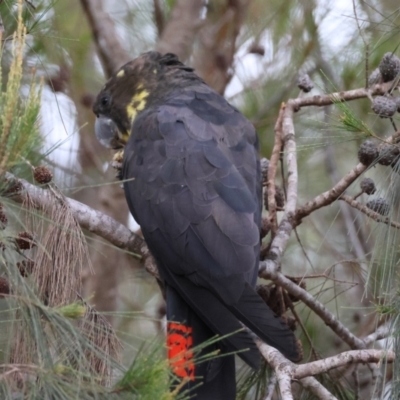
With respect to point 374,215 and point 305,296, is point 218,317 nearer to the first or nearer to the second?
point 305,296

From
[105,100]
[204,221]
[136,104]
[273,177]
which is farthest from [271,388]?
[105,100]

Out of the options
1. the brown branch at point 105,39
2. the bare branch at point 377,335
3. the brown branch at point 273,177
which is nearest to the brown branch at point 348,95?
the brown branch at point 273,177

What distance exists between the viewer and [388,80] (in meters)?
2.33

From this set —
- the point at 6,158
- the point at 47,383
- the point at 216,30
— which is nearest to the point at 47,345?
the point at 47,383

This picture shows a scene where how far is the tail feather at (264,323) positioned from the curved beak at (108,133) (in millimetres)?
1316

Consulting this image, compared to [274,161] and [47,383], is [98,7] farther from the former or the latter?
[47,383]

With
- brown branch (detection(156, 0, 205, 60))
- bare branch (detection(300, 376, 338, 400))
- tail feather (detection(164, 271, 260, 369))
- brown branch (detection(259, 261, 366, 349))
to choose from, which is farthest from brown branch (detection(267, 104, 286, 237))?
brown branch (detection(156, 0, 205, 60))

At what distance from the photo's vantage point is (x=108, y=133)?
10.6 ft

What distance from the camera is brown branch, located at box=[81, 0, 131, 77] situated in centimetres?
378

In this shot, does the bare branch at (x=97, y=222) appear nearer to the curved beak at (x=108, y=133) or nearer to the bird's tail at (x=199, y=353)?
the bird's tail at (x=199, y=353)

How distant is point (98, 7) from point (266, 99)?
1.03 m

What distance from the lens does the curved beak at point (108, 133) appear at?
323 cm

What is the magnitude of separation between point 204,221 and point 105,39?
1.80 meters

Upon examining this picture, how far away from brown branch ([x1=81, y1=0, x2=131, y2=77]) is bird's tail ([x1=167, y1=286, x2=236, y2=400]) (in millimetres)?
1753
